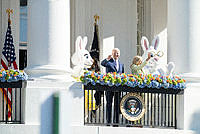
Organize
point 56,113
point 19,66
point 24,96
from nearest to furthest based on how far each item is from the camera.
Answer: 1. point 56,113
2. point 24,96
3. point 19,66

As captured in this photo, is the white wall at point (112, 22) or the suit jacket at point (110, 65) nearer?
the suit jacket at point (110, 65)

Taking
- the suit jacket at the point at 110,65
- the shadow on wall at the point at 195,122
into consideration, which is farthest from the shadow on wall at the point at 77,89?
the shadow on wall at the point at 195,122

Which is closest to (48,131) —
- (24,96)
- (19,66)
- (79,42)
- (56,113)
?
(56,113)

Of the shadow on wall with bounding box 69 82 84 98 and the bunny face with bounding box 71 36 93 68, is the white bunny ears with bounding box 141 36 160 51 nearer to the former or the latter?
the bunny face with bounding box 71 36 93 68

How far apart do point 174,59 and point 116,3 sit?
519 centimetres

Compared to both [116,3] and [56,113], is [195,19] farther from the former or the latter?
[56,113]

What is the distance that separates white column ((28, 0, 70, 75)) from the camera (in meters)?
13.0

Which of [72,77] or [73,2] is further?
[73,2]

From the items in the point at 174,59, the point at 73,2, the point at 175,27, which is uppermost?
the point at 73,2

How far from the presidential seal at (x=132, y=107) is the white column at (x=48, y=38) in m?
1.78

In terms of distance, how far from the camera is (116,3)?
18.4 metres

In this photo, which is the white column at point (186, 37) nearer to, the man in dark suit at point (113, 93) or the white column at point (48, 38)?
the man in dark suit at point (113, 93)

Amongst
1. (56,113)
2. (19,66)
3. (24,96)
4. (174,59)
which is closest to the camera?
(56,113)

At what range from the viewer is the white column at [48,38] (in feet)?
42.8
